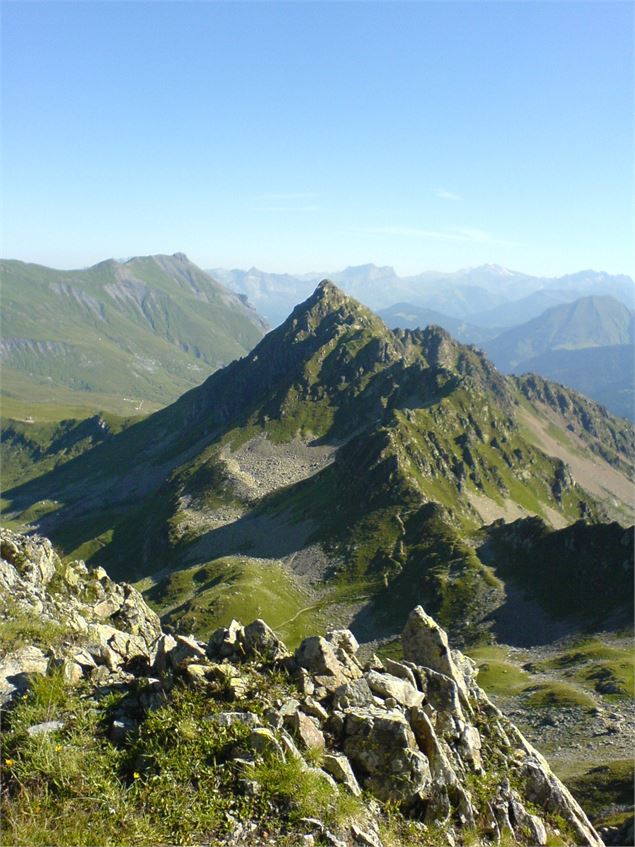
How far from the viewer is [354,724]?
49.9 ft

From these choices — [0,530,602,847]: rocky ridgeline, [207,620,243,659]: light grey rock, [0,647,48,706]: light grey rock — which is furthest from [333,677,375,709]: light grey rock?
[0,647,48,706]: light grey rock

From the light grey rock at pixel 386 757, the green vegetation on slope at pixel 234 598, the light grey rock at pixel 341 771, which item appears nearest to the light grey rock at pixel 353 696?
the light grey rock at pixel 386 757

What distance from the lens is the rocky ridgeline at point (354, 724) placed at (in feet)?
45.9

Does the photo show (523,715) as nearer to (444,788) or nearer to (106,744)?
(444,788)

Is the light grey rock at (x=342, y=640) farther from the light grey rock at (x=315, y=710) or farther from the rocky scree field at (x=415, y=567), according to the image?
the rocky scree field at (x=415, y=567)

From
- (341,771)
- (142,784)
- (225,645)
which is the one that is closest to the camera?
(142,784)

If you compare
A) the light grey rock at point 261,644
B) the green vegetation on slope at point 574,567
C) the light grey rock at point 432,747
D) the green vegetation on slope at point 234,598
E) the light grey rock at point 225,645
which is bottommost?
the green vegetation on slope at point 234,598

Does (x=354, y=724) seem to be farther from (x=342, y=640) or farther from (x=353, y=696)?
(x=342, y=640)

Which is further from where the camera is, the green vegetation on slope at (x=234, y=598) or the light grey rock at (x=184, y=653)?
the green vegetation on slope at (x=234, y=598)

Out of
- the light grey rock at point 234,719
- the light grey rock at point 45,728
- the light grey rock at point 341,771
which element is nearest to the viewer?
the light grey rock at point 45,728

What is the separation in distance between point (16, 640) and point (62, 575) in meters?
27.2

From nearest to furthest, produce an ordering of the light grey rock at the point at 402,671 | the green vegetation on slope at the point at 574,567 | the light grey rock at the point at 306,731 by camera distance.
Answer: the light grey rock at the point at 306,731, the light grey rock at the point at 402,671, the green vegetation on slope at the point at 574,567

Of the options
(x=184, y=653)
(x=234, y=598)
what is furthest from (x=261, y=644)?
(x=234, y=598)

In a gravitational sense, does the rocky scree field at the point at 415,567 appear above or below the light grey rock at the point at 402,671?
below
